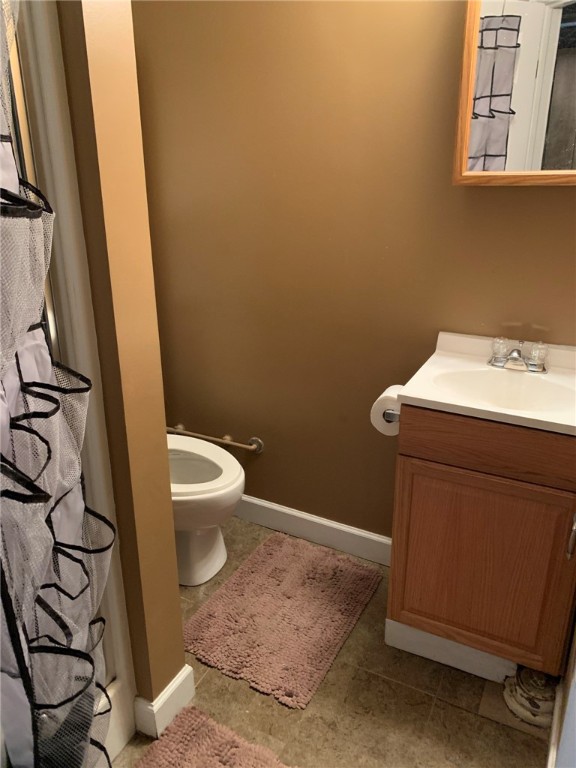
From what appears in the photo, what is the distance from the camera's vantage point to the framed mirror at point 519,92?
1.50 meters

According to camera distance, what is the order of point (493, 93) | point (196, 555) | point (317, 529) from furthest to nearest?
point (317, 529), point (196, 555), point (493, 93)

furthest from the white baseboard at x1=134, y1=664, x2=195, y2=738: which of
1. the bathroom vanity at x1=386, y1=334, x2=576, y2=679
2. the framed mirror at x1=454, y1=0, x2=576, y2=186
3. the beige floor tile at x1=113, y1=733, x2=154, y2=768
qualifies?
the framed mirror at x1=454, y1=0, x2=576, y2=186

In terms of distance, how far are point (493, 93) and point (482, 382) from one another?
2.53 feet

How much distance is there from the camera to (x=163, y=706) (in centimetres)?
149

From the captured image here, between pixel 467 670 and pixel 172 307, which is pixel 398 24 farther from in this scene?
pixel 467 670

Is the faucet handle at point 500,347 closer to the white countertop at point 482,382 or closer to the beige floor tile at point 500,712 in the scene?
the white countertop at point 482,382

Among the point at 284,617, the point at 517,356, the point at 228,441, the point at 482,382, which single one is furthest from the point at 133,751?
the point at 517,356

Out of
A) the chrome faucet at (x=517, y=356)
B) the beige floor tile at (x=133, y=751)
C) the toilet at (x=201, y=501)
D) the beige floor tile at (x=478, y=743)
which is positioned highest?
the chrome faucet at (x=517, y=356)

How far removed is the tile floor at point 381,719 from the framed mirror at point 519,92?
139cm

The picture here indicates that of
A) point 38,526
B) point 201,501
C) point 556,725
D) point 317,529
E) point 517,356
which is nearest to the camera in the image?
point 38,526

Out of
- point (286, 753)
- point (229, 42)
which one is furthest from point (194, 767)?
point (229, 42)

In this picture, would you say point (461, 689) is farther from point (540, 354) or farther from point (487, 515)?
point (540, 354)

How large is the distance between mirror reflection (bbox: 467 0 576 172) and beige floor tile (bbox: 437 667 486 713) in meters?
1.41

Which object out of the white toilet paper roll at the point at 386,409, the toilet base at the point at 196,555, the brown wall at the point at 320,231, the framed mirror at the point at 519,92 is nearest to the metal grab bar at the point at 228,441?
the brown wall at the point at 320,231
